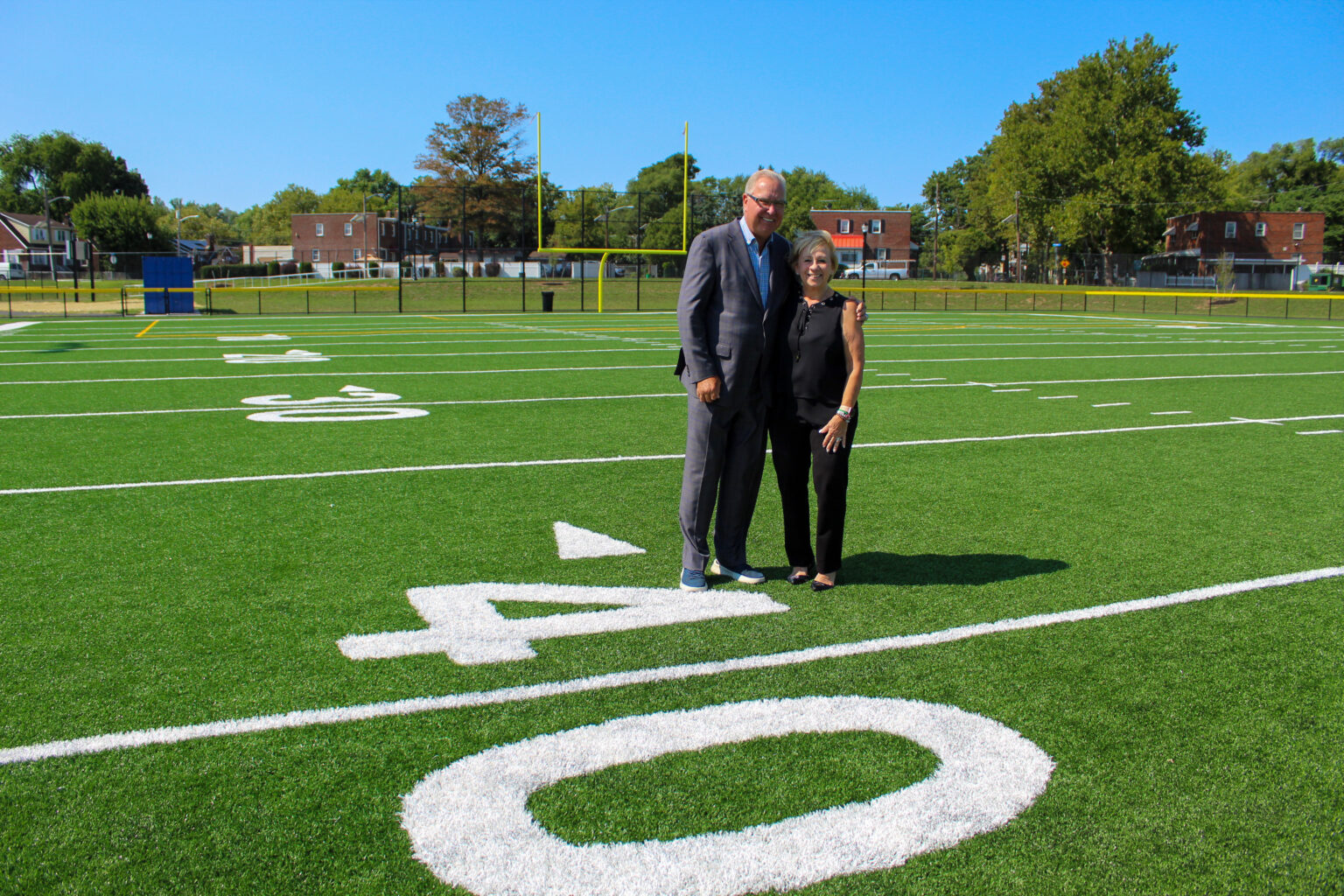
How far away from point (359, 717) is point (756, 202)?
8.57ft

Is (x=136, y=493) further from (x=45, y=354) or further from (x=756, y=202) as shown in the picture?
(x=45, y=354)

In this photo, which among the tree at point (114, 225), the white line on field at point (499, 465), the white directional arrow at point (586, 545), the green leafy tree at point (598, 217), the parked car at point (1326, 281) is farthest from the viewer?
the tree at point (114, 225)

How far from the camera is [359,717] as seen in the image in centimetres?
313

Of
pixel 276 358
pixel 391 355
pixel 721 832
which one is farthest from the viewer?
pixel 391 355

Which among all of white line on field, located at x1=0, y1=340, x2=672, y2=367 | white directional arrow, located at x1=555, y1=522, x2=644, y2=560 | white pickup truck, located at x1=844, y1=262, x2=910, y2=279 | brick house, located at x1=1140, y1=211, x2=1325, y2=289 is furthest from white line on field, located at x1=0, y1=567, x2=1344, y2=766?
white pickup truck, located at x1=844, y1=262, x2=910, y2=279

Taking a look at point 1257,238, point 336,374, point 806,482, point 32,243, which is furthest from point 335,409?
point 32,243

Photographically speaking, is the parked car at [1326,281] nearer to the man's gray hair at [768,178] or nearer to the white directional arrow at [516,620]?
the man's gray hair at [768,178]

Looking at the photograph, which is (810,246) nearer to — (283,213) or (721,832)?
(721,832)

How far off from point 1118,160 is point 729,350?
6613cm

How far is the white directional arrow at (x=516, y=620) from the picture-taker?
3736 millimetres

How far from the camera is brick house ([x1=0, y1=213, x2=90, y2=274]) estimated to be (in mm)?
78188

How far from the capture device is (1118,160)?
6156 cm

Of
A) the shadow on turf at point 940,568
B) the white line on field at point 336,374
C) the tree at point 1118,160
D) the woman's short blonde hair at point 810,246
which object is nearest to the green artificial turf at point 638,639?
the shadow on turf at point 940,568

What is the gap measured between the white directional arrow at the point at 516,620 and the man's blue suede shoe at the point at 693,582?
1.7 inches
